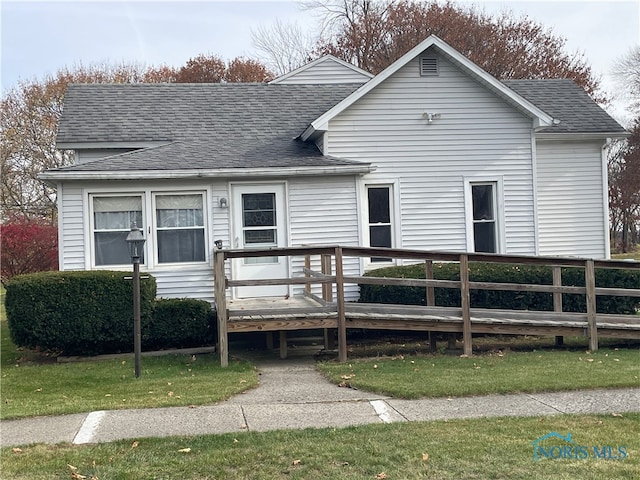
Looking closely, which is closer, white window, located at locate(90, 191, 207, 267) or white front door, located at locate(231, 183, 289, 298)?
white window, located at locate(90, 191, 207, 267)

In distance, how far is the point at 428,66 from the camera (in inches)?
520

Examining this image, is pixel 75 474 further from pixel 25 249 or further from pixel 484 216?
pixel 25 249

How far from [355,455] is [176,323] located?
6.26 m

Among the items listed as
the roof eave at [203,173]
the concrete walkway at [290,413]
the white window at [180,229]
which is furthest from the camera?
the white window at [180,229]

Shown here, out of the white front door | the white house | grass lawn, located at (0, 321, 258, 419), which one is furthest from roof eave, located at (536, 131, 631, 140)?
grass lawn, located at (0, 321, 258, 419)

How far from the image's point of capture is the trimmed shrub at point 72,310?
10.1 meters

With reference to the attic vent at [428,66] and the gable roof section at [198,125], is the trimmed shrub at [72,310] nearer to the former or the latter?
the gable roof section at [198,125]

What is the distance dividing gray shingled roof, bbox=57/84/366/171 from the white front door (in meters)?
0.63

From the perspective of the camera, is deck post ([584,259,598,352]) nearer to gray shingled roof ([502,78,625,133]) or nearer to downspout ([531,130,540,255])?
downspout ([531,130,540,255])

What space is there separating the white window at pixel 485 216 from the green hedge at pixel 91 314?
240 inches

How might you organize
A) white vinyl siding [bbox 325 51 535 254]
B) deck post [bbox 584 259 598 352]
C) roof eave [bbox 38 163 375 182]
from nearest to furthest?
deck post [bbox 584 259 598 352] → roof eave [bbox 38 163 375 182] → white vinyl siding [bbox 325 51 535 254]

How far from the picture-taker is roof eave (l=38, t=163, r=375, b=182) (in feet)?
36.9

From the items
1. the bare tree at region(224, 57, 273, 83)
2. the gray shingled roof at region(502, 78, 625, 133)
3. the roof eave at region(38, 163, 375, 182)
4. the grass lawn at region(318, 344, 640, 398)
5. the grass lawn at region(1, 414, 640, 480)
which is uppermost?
the bare tree at region(224, 57, 273, 83)

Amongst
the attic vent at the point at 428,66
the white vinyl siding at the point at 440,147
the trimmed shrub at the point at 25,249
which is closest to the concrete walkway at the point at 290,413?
the white vinyl siding at the point at 440,147
